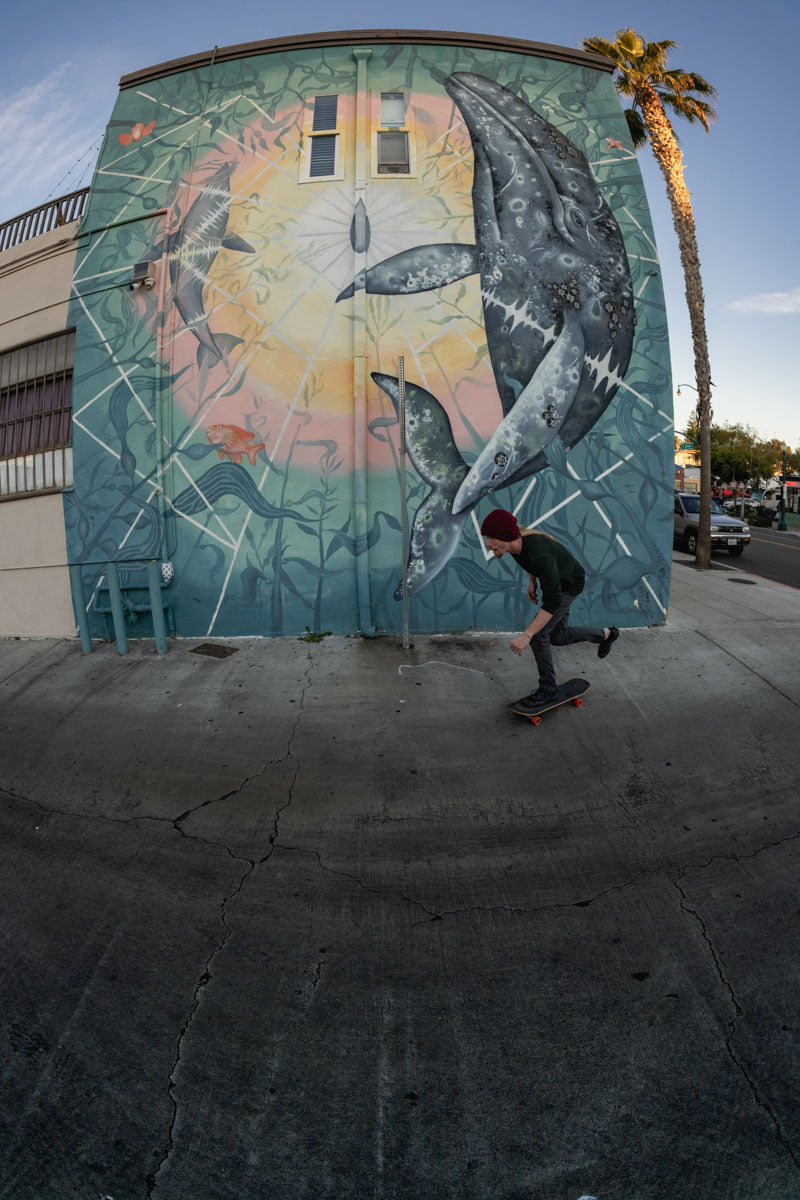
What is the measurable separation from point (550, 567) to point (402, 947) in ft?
9.90

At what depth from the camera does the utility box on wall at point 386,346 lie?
7.94 meters

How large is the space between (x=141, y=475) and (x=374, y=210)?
4226 mm

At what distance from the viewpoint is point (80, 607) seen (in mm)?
7906

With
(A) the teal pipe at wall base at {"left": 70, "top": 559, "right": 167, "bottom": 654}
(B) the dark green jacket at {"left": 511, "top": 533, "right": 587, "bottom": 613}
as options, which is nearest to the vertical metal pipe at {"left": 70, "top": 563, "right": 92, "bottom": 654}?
(A) the teal pipe at wall base at {"left": 70, "top": 559, "right": 167, "bottom": 654}

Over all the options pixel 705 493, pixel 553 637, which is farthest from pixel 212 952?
pixel 705 493

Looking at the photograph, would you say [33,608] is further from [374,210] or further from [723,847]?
[723,847]

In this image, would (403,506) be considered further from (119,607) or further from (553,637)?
(119,607)

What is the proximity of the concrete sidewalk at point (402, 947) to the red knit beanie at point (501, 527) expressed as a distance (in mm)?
1638

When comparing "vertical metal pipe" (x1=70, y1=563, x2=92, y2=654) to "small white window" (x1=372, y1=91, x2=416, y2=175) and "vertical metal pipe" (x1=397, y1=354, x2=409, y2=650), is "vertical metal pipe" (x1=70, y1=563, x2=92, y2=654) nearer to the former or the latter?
"vertical metal pipe" (x1=397, y1=354, x2=409, y2=650)

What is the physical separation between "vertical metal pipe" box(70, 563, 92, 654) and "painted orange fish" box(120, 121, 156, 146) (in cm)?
555

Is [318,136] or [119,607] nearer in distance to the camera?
[119,607]

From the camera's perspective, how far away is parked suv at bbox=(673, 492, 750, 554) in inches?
752

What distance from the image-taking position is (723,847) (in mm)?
4113

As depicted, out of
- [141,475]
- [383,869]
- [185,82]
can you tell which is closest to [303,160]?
[185,82]
